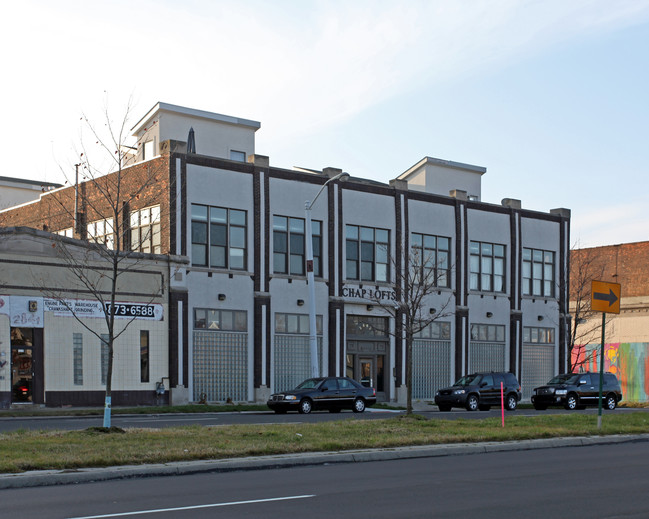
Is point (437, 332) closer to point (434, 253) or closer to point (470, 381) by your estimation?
point (434, 253)

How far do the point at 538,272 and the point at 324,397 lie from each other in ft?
73.5

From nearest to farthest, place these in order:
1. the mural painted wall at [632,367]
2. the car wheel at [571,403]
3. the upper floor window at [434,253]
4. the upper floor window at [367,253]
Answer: the car wheel at [571,403]
the upper floor window at [367,253]
the upper floor window at [434,253]
the mural painted wall at [632,367]

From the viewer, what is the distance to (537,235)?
166 ft

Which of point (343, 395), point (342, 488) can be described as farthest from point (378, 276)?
point (342, 488)

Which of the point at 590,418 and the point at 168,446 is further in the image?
the point at 590,418

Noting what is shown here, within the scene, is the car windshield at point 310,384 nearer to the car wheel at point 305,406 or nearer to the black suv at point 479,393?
the car wheel at point 305,406

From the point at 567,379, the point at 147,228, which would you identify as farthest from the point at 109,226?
the point at 567,379

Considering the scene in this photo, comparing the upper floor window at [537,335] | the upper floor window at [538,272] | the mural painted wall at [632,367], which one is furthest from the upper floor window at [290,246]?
the mural painted wall at [632,367]

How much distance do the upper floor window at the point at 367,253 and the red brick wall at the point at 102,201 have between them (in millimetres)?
9709

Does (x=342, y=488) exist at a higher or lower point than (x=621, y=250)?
lower

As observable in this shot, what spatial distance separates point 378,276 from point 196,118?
38.4ft

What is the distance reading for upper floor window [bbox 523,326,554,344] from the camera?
4991 centimetres

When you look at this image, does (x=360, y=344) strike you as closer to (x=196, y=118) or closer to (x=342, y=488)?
(x=196, y=118)

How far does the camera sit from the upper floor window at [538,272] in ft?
164
